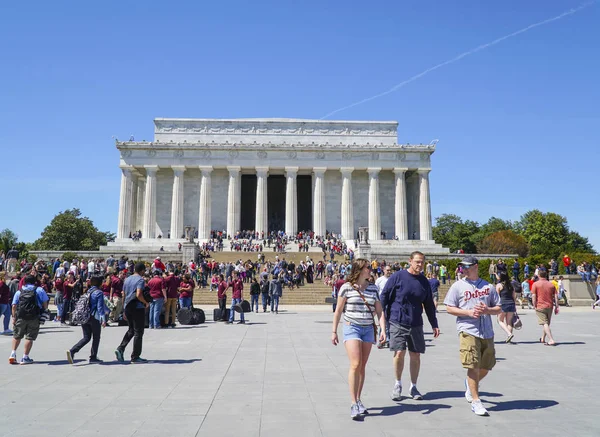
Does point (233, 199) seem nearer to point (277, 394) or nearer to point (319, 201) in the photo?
point (319, 201)

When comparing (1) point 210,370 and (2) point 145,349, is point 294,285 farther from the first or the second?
(1) point 210,370

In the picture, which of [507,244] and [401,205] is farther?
[507,244]

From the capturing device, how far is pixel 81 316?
1070 cm

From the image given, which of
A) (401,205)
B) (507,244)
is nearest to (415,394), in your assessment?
(401,205)

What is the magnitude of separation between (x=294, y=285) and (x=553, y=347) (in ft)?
82.0

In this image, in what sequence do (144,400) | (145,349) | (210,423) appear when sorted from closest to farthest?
(210,423) < (144,400) < (145,349)

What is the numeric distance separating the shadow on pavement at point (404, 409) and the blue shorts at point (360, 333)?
100cm

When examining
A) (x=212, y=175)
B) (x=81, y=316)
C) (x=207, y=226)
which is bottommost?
(x=81, y=316)

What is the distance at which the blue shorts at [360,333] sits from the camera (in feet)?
23.1

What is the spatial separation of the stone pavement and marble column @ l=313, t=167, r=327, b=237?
46.7 meters

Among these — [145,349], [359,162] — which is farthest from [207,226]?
[145,349]

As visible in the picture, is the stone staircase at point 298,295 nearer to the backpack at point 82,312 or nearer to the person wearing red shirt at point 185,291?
the person wearing red shirt at point 185,291

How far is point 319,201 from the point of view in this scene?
6106cm

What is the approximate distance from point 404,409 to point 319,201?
178 ft
